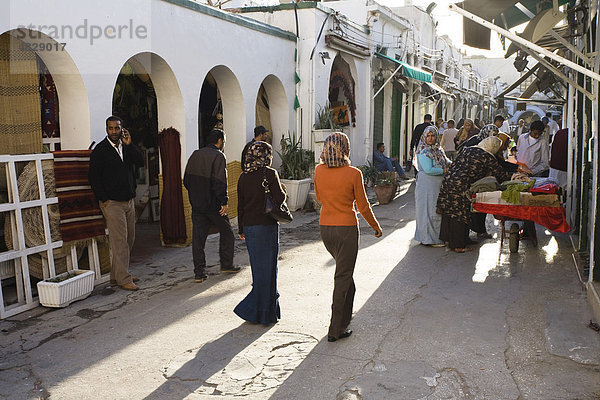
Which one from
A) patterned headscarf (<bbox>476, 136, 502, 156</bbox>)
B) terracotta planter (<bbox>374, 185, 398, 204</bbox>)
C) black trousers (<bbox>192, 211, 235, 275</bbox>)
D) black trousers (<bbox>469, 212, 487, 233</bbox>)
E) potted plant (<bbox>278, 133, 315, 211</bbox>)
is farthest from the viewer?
terracotta planter (<bbox>374, 185, 398, 204</bbox>)

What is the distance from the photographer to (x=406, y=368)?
4078 mm

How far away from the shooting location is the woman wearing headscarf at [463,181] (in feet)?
24.2

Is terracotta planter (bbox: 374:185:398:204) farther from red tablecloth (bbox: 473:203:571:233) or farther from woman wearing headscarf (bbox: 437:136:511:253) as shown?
red tablecloth (bbox: 473:203:571:233)

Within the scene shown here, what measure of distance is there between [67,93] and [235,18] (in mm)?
3783

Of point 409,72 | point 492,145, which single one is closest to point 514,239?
point 492,145

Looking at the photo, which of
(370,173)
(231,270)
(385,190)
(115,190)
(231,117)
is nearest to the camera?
(115,190)

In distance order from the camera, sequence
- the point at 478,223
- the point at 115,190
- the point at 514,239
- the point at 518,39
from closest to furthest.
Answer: the point at 518,39 < the point at 115,190 < the point at 514,239 < the point at 478,223

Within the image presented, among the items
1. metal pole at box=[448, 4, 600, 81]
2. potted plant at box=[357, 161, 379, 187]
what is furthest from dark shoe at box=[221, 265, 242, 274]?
potted plant at box=[357, 161, 379, 187]

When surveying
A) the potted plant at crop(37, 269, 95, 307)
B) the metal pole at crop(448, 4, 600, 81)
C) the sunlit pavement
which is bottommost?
the sunlit pavement

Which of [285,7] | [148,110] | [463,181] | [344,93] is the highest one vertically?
[285,7]

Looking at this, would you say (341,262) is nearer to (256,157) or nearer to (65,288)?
(256,157)

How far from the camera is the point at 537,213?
6676 mm

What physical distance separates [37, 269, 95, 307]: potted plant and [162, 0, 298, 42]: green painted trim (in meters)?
4.00

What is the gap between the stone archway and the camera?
6.14m
